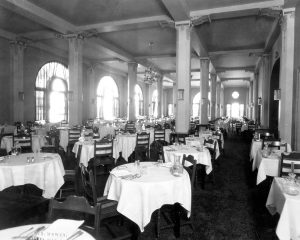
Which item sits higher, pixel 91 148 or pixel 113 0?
pixel 113 0

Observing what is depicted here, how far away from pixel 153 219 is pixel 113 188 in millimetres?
1027

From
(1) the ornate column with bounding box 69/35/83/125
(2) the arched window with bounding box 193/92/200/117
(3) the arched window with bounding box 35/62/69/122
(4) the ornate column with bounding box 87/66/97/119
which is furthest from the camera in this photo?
(2) the arched window with bounding box 193/92/200/117

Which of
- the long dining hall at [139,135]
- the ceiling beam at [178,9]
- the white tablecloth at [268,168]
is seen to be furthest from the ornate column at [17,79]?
the white tablecloth at [268,168]

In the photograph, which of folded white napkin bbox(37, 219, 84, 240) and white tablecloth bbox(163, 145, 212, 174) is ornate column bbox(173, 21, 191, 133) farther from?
folded white napkin bbox(37, 219, 84, 240)

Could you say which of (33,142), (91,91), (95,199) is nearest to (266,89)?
(91,91)

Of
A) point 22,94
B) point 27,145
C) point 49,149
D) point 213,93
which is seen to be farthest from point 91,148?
point 213,93

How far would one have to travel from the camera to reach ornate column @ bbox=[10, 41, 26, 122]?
476 inches

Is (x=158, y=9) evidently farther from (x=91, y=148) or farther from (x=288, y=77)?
(x=91, y=148)

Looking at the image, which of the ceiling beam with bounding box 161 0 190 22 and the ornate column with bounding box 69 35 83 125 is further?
the ornate column with bounding box 69 35 83 125

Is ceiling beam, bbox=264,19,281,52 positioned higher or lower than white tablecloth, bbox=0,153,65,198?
higher

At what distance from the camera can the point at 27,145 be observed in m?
6.22

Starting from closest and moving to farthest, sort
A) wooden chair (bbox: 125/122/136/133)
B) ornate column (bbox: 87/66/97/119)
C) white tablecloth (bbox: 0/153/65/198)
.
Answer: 1. white tablecloth (bbox: 0/153/65/198)
2. wooden chair (bbox: 125/122/136/133)
3. ornate column (bbox: 87/66/97/119)

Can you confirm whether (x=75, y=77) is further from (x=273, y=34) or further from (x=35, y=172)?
(x=273, y=34)

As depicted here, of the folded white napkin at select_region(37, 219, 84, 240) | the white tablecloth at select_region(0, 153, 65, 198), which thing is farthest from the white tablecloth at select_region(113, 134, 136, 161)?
the folded white napkin at select_region(37, 219, 84, 240)
